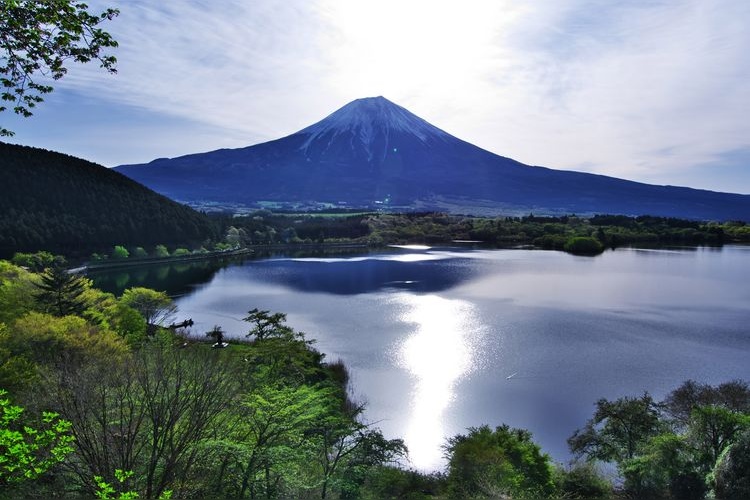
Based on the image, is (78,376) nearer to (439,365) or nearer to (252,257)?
(439,365)

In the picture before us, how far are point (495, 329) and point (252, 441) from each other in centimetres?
1837

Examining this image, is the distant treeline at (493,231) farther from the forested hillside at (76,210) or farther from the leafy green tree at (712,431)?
the leafy green tree at (712,431)

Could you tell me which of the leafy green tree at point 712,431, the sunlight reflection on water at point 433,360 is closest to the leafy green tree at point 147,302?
the sunlight reflection on water at point 433,360

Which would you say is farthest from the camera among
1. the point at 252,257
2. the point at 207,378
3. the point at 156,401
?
the point at 252,257

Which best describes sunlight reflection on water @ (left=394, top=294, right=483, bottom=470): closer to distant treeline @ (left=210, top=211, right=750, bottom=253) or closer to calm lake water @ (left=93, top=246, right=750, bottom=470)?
calm lake water @ (left=93, top=246, right=750, bottom=470)

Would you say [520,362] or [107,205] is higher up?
[107,205]

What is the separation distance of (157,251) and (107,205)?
10620 mm

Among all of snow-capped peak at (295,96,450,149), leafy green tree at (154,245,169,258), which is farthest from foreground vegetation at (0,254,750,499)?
snow-capped peak at (295,96,450,149)

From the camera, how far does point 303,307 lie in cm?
2967

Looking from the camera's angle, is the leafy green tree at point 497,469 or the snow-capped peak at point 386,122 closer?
the leafy green tree at point 497,469

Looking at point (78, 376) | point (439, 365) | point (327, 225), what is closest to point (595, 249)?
point (327, 225)

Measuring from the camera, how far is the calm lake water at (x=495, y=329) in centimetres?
1435

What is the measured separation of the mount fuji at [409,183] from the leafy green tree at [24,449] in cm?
16060

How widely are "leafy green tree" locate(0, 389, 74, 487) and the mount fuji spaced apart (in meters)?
161
